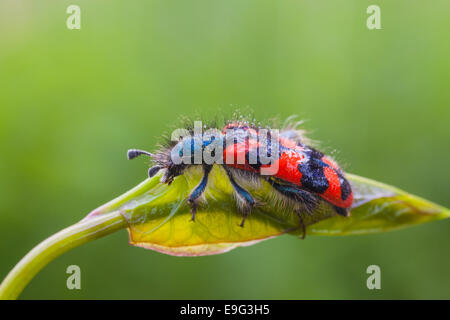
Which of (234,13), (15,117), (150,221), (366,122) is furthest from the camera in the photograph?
(234,13)

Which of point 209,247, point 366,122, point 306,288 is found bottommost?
point 306,288

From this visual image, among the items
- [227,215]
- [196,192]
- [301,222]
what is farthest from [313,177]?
[196,192]

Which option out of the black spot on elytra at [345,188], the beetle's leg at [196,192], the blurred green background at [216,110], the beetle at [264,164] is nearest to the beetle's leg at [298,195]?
the beetle at [264,164]

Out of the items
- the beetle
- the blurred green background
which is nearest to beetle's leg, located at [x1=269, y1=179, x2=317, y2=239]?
the beetle

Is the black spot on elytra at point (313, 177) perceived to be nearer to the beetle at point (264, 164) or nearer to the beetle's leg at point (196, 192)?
the beetle at point (264, 164)

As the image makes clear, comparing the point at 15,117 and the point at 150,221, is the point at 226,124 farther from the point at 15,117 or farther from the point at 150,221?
the point at 15,117

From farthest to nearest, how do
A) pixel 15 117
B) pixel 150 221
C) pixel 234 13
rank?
1. pixel 234 13
2. pixel 15 117
3. pixel 150 221

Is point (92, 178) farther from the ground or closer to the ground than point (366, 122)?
closer to the ground

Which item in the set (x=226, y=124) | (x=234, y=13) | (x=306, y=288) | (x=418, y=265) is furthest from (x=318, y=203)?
(x=234, y=13)
